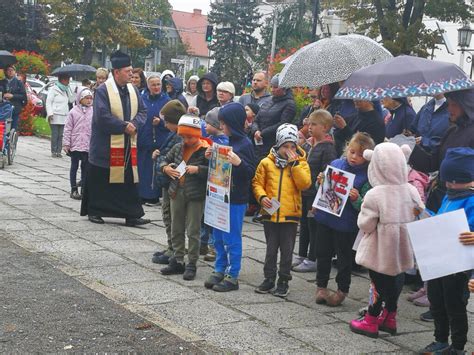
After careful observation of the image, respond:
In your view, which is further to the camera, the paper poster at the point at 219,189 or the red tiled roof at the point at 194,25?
the red tiled roof at the point at 194,25

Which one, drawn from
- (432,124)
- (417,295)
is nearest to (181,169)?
(432,124)

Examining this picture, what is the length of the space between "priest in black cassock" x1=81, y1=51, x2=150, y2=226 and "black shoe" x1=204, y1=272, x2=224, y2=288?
2972 mm

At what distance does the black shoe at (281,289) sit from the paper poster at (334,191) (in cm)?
76

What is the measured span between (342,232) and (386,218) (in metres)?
0.90

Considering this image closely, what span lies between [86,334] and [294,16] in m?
68.0

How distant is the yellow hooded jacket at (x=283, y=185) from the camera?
7.04 m

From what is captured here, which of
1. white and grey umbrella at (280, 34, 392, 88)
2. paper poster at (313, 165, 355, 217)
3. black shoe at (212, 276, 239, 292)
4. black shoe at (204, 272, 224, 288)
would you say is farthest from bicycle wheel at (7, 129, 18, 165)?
paper poster at (313, 165, 355, 217)

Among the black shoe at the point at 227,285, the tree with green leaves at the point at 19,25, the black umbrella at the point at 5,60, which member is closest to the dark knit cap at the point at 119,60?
the black shoe at the point at 227,285

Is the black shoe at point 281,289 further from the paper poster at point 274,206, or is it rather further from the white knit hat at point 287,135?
the white knit hat at point 287,135

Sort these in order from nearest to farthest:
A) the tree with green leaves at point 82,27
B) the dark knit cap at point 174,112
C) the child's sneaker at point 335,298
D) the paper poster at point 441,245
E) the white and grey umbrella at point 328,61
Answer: the paper poster at point 441,245 → the child's sneaker at point 335,298 → the dark knit cap at point 174,112 → the white and grey umbrella at point 328,61 → the tree with green leaves at point 82,27

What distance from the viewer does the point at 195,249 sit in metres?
7.61

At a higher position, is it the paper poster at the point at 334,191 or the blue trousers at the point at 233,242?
the paper poster at the point at 334,191

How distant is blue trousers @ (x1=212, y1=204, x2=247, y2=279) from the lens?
23.9 ft

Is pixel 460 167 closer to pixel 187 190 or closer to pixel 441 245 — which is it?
pixel 441 245
